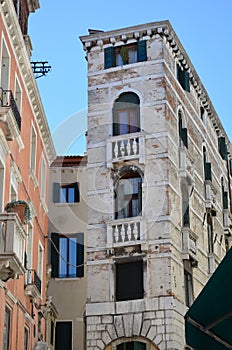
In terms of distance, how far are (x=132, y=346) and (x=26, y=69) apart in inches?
370

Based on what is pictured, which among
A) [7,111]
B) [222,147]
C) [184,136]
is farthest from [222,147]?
[7,111]

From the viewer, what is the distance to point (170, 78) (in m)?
23.7

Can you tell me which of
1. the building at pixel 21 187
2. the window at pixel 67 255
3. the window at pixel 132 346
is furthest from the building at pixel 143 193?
the building at pixel 21 187

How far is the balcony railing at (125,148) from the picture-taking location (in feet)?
73.1

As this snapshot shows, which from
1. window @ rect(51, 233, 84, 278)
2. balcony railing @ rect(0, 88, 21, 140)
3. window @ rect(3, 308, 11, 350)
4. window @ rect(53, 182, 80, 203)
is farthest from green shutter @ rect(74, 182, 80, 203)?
window @ rect(3, 308, 11, 350)

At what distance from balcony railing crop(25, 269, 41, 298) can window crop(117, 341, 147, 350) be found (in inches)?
188

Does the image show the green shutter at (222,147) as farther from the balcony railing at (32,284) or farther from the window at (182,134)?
the balcony railing at (32,284)

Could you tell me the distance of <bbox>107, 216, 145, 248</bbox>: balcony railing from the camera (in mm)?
21375

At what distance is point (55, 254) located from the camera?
79.6ft

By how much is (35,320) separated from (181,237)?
267 inches

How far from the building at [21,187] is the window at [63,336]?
520cm

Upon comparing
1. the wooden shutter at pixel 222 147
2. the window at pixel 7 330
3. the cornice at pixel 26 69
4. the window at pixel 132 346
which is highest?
the wooden shutter at pixel 222 147

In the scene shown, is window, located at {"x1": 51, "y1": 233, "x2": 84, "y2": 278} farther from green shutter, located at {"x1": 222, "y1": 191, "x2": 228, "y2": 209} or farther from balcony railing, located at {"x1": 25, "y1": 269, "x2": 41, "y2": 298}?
green shutter, located at {"x1": 222, "y1": 191, "x2": 228, "y2": 209}

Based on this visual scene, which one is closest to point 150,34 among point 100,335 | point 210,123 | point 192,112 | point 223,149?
point 192,112
